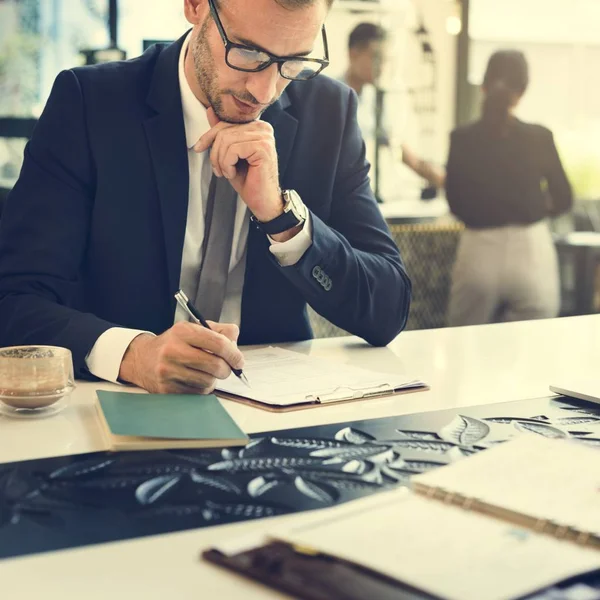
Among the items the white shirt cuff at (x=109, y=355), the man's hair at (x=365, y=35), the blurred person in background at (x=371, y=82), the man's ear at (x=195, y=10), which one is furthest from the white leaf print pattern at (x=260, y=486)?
the man's hair at (x=365, y=35)

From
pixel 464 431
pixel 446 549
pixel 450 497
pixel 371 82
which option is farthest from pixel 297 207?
A: pixel 371 82

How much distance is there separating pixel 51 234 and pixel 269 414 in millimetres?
633

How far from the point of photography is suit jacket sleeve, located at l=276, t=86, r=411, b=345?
1.71m

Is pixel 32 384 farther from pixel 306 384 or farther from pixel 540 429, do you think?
pixel 540 429

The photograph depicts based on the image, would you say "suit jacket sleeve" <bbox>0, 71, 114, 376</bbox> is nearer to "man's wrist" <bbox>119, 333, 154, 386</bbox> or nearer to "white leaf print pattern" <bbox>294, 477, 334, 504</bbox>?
"man's wrist" <bbox>119, 333, 154, 386</bbox>

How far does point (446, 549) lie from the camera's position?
780 mm

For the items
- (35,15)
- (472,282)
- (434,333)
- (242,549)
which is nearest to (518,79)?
(472,282)

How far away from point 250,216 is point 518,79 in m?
2.29

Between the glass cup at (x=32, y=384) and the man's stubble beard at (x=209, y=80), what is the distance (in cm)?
65

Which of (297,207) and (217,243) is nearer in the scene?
(297,207)

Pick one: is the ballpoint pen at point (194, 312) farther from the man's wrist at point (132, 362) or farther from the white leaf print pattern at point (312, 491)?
the white leaf print pattern at point (312, 491)

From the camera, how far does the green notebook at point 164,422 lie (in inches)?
43.6

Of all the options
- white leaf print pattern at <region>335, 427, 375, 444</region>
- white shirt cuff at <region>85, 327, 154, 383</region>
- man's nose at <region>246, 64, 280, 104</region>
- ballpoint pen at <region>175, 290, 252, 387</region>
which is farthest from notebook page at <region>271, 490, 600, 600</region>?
man's nose at <region>246, 64, 280, 104</region>

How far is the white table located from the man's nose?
0.46 metres
